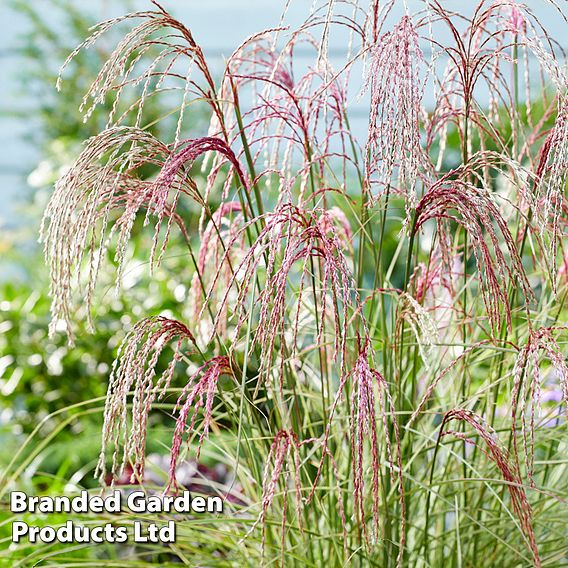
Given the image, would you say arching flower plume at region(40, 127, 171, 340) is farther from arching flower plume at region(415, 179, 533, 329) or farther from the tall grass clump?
arching flower plume at region(415, 179, 533, 329)

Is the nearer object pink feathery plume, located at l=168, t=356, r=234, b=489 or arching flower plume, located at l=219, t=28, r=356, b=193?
pink feathery plume, located at l=168, t=356, r=234, b=489

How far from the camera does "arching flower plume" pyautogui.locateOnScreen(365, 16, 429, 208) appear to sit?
73cm

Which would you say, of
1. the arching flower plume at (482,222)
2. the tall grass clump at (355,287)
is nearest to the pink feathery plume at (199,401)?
the tall grass clump at (355,287)

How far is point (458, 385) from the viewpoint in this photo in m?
1.14

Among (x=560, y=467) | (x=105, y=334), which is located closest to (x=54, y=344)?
(x=105, y=334)

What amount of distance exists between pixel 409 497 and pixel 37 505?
2.46 ft

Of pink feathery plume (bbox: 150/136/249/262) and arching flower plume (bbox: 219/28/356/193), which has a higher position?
arching flower plume (bbox: 219/28/356/193)

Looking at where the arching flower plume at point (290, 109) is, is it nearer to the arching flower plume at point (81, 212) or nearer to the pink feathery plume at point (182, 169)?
the pink feathery plume at point (182, 169)

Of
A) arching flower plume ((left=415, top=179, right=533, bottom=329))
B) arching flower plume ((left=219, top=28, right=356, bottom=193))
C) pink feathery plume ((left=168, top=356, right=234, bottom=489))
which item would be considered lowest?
pink feathery plume ((left=168, top=356, right=234, bottom=489))

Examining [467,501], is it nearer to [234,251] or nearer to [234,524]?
[234,524]

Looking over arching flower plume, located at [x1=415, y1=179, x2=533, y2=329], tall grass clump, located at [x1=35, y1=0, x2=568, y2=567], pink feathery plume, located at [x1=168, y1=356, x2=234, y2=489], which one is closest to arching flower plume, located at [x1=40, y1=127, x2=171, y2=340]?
tall grass clump, located at [x1=35, y1=0, x2=568, y2=567]

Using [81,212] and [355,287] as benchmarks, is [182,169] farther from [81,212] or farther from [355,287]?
[355,287]

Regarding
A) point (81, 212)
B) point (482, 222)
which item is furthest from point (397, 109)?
point (81, 212)

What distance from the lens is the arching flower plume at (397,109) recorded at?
729 millimetres
